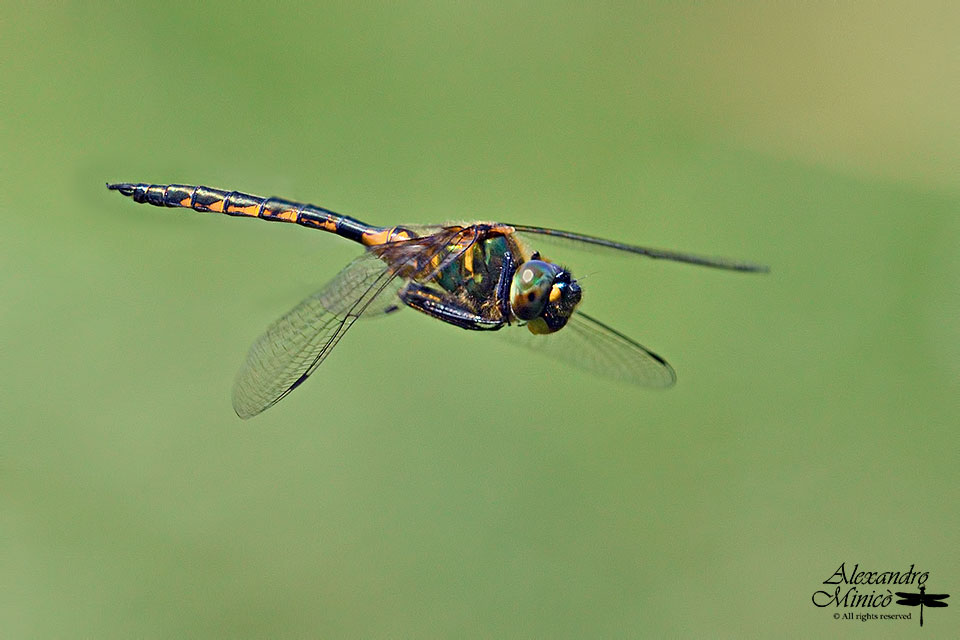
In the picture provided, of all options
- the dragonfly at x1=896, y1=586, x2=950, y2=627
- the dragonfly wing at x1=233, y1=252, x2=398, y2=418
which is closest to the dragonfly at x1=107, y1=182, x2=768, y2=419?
the dragonfly wing at x1=233, y1=252, x2=398, y2=418

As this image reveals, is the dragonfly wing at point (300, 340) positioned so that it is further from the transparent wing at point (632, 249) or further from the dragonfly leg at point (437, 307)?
the transparent wing at point (632, 249)

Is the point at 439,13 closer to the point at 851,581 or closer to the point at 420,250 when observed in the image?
the point at 420,250

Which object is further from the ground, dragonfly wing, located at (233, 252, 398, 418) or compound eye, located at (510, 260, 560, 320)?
compound eye, located at (510, 260, 560, 320)

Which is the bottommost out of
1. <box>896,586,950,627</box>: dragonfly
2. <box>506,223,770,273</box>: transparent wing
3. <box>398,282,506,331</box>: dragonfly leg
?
<box>398,282,506,331</box>: dragonfly leg

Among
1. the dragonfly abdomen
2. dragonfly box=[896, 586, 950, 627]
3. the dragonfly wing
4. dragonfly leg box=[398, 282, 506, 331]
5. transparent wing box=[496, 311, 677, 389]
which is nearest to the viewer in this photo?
the dragonfly wing

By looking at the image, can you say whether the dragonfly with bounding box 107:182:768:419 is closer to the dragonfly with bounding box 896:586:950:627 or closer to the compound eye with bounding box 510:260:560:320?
the compound eye with bounding box 510:260:560:320

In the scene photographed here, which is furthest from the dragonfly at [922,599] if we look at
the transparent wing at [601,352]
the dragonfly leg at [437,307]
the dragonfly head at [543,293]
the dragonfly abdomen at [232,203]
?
the dragonfly abdomen at [232,203]
